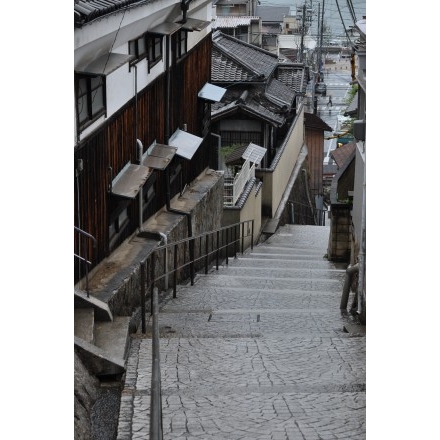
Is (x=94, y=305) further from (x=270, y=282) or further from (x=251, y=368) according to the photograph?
(x=270, y=282)

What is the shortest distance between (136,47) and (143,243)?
9.95ft

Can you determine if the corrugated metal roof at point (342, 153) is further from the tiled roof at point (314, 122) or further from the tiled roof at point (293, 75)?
the tiled roof at point (314, 122)

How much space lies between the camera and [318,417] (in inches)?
265

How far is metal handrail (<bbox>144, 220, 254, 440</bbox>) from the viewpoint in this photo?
16.0ft

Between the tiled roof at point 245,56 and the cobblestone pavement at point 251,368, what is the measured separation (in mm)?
14738

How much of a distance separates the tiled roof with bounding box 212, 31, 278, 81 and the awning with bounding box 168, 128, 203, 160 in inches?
466

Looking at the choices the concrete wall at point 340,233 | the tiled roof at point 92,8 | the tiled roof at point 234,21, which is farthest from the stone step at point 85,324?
the tiled roof at point 234,21

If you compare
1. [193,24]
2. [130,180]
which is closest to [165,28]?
[193,24]

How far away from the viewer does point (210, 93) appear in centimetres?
1886

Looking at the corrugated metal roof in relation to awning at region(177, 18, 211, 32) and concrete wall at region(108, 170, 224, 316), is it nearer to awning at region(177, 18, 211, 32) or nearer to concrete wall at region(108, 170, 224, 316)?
concrete wall at region(108, 170, 224, 316)

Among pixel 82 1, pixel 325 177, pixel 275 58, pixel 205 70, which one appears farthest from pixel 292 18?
pixel 82 1

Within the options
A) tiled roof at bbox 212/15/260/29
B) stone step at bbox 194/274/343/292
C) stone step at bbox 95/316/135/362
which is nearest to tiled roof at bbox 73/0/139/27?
stone step at bbox 95/316/135/362

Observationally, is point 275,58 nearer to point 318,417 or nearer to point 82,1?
point 82,1

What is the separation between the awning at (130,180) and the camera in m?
11.4
